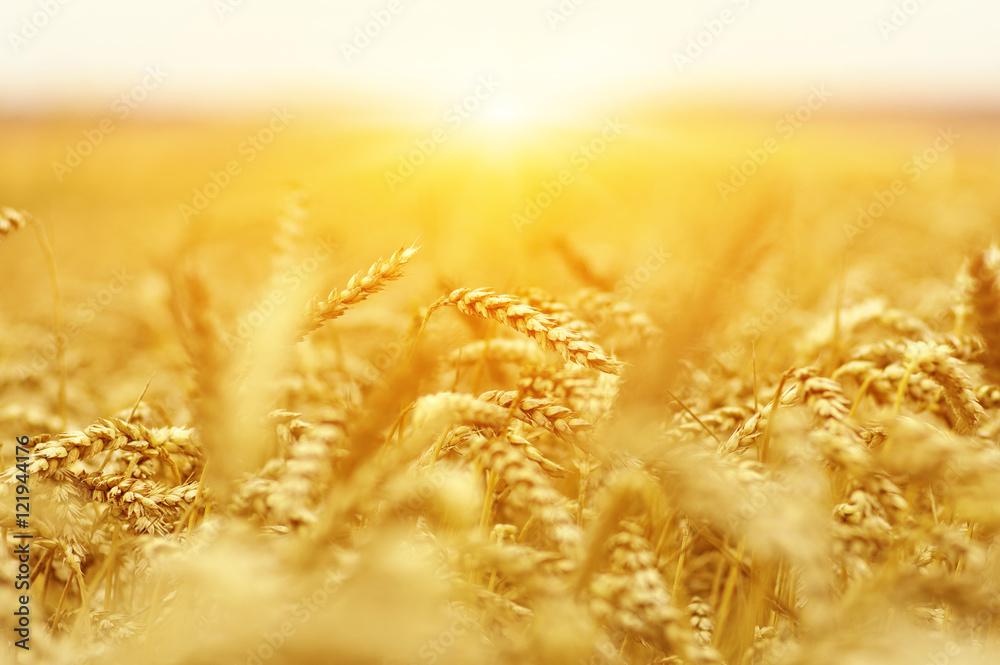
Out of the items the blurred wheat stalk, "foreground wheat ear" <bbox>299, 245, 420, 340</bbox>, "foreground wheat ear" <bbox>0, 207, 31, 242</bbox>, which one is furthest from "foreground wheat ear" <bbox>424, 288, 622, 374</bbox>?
"foreground wheat ear" <bbox>0, 207, 31, 242</bbox>

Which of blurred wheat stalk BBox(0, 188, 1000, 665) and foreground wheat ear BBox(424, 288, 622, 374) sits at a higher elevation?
foreground wheat ear BBox(424, 288, 622, 374)

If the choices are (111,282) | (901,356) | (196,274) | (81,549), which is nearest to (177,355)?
(111,282)

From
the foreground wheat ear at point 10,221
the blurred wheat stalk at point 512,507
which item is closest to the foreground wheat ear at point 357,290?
the blurred wheat stalk at point 512,507

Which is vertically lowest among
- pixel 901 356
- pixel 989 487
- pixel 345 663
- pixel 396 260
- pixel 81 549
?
pixel 81 549

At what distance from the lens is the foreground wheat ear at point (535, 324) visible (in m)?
1.00

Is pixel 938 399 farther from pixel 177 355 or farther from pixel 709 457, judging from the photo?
pixel 177 355

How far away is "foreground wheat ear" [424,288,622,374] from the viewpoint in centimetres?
100

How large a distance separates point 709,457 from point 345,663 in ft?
1.83

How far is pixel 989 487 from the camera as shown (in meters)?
0.75

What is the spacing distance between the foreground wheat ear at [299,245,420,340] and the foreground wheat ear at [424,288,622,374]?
105 mm

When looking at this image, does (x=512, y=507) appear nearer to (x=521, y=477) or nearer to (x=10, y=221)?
(x=521, y=477)

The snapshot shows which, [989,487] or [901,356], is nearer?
[989,487]

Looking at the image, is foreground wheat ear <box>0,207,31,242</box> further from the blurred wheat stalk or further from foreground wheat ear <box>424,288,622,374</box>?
foreground wheat ear <box>424,288,622,374</box>

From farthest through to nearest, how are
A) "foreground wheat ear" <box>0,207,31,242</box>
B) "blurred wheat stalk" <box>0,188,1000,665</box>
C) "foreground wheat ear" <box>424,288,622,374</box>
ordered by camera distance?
"foreground wheat ear" <box>0,207,31,242</box> < "foreground wheat ear" <box>424,288,622,374</box> < "blurred wheat stalk" <box>0,188,1000,665</box>
